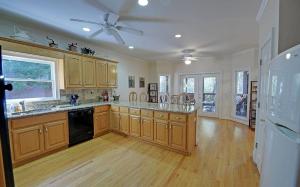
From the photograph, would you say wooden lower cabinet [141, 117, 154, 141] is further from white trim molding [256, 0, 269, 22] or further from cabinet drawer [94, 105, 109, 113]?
white trim molding [256, 0, 269, 22]

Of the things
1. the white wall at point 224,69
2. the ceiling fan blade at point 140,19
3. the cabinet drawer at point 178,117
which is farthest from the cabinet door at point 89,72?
the white wall at point 224,69

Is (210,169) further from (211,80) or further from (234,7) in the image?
(211,80)

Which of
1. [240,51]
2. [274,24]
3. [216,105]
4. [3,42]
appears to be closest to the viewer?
[274,24]

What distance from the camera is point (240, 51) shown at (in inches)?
213

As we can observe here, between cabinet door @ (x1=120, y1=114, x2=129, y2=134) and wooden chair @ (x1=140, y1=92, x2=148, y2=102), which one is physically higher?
wooden chair @ (x1=140, y1=92, x2=148, y2=102)

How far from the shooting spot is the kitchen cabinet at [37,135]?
2.54m

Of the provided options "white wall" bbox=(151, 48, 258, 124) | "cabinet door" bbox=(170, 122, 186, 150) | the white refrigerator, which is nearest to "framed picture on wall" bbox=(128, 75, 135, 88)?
"white wall" bbox=(151, 48, 258, 124)

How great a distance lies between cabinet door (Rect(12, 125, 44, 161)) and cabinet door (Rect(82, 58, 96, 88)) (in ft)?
5.29

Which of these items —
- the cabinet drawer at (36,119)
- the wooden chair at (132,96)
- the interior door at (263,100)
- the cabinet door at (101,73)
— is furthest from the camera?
the wooden chair at (132,96)

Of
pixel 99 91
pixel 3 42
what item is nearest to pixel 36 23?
pixel 3 42

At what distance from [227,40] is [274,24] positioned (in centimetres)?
223

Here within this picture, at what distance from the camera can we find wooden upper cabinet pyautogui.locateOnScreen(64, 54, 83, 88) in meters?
3.62

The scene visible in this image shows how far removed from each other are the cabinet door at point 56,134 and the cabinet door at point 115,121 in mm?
1271

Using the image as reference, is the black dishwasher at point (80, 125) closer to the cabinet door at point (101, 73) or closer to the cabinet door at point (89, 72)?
the cabinet door at point (89, 72)
